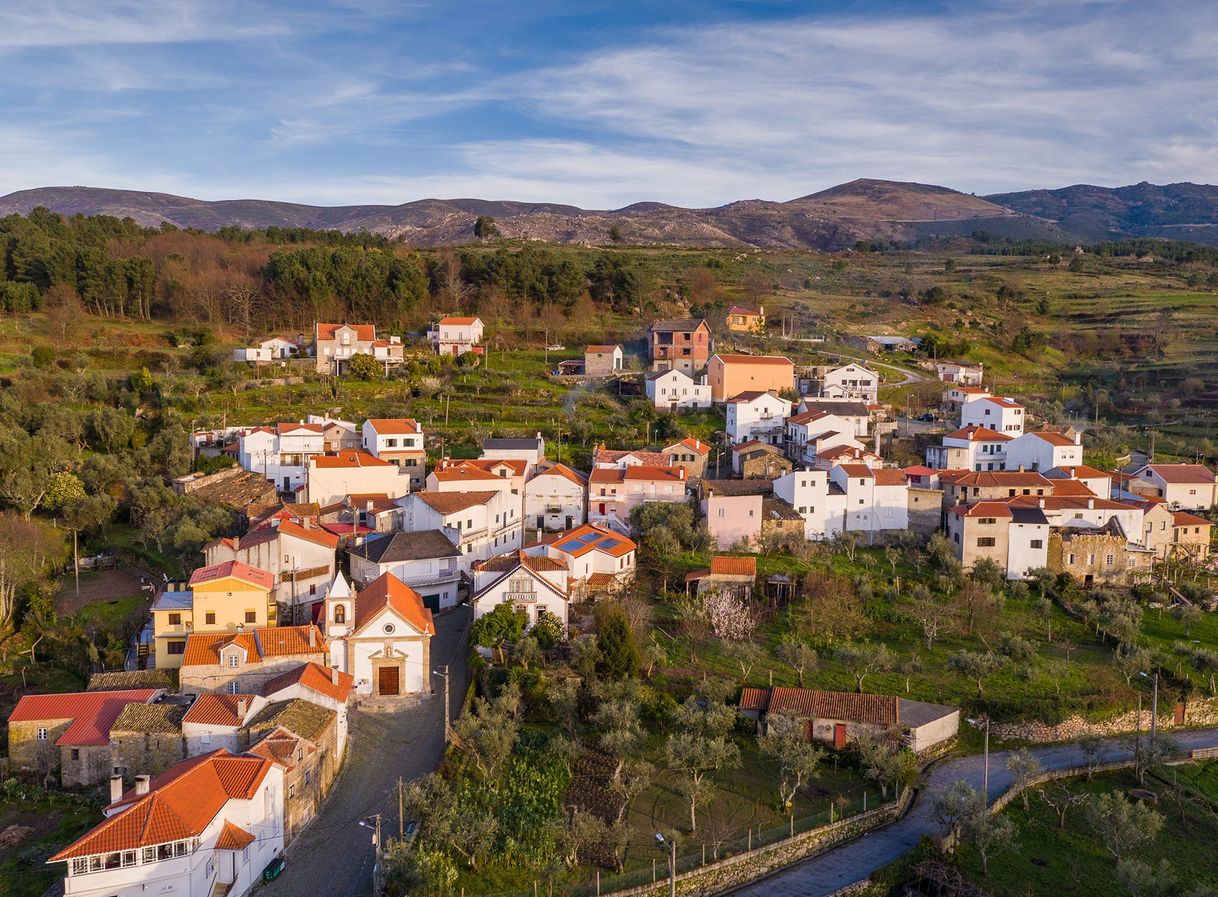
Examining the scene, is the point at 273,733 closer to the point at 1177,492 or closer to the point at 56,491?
the point at 56,491

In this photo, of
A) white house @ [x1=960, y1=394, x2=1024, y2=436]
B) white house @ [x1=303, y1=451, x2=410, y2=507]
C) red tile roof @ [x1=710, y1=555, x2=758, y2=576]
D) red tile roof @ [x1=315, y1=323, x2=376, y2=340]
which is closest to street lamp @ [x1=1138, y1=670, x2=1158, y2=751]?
red tile roof @ [x1=710, y1=555, x2=758, y2=576]

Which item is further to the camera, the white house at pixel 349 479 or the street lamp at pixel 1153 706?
the white house at pixel 349 479

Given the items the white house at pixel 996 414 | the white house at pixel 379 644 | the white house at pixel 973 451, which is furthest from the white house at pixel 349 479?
the white house at pixel 996 414

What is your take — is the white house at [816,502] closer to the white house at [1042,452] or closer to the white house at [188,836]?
Answer: the white house at [1042,452]

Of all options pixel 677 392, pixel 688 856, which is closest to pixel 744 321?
pixel 677 392

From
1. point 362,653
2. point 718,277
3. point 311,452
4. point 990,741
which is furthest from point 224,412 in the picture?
point 718,277

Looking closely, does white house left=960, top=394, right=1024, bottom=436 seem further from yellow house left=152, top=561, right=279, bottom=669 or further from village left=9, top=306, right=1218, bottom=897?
yellow house left=152, top=561, right=279, bottom=669
